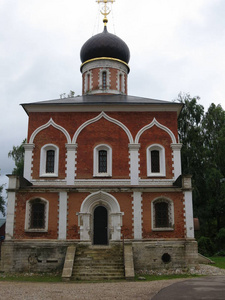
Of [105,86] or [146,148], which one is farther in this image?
[105,86]

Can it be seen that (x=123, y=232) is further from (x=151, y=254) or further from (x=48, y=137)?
(x=48, y=137)

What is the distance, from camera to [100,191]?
16281mm

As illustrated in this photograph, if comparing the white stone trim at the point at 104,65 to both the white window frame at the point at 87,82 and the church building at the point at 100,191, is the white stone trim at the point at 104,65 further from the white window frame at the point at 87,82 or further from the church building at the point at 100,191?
the church building at the point at 100,191

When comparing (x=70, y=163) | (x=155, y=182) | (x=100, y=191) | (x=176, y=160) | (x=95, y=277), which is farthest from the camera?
(x=176, y=160)

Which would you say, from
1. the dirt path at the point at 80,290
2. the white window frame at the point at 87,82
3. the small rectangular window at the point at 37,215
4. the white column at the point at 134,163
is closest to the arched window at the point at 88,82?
the white window frame at the point at 87,82

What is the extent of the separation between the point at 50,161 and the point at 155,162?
5407mm

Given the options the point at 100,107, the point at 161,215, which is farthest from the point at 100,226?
the point at 100,107

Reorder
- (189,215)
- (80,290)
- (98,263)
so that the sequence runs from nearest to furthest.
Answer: (80,290) → (98,263) → (189,215)

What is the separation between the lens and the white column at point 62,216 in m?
15.8

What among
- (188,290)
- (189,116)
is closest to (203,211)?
(189,116)

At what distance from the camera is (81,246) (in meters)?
15.6

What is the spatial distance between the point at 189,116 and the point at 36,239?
1735cm

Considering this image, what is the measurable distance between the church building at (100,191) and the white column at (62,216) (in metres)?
0.05

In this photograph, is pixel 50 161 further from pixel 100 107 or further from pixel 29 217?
pixel 100 107
